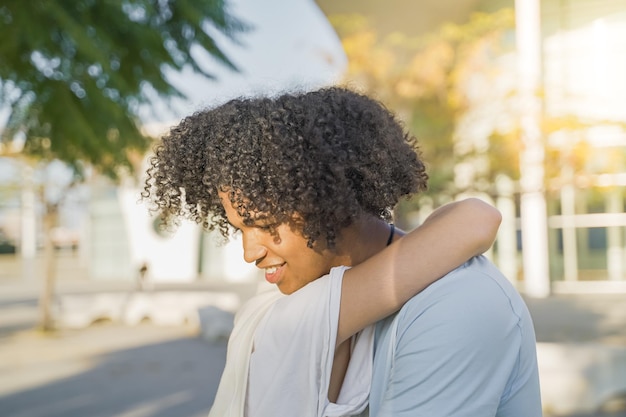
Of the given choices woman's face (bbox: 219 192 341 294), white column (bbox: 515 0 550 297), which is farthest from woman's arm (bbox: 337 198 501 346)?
white column (bbox: 515 0 550 297)

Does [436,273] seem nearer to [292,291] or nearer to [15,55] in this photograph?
[292,291]

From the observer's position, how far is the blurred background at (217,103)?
3.77 m

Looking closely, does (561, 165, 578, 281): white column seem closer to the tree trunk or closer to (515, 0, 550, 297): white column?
(515, 0, 550, 297): white column

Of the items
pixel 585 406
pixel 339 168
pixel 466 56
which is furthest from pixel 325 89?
pixel 466 56

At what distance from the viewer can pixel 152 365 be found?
11.4 m

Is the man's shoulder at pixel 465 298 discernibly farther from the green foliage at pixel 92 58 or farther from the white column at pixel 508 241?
the white column at pixel 508 241

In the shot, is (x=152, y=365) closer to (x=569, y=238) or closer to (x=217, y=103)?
(x=217, y=103)

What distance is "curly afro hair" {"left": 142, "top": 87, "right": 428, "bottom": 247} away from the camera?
55.8 inches

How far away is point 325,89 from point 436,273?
455 millimetres

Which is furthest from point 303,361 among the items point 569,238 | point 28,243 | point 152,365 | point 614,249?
point 28,243

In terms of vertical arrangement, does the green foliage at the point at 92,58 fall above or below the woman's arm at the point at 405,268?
above

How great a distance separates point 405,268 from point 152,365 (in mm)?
10510

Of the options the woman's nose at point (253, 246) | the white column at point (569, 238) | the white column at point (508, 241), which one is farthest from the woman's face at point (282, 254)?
the white column at point (508, 241)

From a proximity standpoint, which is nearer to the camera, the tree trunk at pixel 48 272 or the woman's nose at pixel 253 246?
the woman's nose at pixel 253 246
